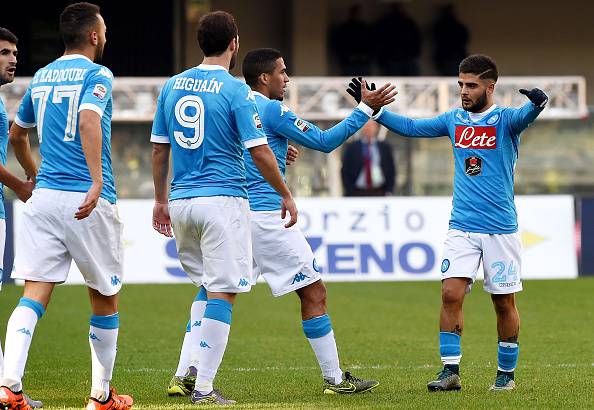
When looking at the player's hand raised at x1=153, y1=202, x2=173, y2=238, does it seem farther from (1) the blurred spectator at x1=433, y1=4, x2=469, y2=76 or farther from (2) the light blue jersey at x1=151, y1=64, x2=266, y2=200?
(1) the blurred spectator at x1=433, y1=4, x2=469, y2=76

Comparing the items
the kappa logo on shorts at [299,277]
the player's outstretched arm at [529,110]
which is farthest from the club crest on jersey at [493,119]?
the kappa logo on shorts at [299,277]

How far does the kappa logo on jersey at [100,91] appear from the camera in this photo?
20.7ft

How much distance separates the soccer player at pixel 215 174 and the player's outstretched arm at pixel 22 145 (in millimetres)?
806

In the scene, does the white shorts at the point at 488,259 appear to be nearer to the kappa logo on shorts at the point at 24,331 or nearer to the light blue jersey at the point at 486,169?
the light blue jersey at the point at 486,169

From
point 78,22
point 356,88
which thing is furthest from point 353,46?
point 78,22

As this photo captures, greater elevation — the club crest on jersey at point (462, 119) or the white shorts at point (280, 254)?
the club crest on jersey at point (462, 119)

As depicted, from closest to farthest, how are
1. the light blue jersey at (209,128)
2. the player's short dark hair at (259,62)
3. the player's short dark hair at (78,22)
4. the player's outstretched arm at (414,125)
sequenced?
the player's short dark hair at (78,22) < the light blue jersey at (209,128) < the player's short dark hair at (259,62) < the player's outstretched arm at (414,125)

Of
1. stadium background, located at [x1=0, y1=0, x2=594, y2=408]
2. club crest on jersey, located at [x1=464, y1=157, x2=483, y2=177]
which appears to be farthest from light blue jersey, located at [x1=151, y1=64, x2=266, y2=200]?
club crest on jersey, located at [x1=464, y1=157, x2=483, y2=177]

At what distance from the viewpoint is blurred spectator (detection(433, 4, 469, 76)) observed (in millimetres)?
26625

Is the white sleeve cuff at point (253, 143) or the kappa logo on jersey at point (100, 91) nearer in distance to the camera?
the kappa logo on jersey at point (100, 91)

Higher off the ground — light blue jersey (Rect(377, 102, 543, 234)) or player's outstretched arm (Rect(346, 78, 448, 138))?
player's outstretched arm (Rect(346, 78, 448, 138))

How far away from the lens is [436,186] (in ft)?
71.6

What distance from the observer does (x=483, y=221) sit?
24.8 ft

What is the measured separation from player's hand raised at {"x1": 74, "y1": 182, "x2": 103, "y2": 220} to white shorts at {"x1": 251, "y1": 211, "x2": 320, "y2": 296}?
1.44 metres
